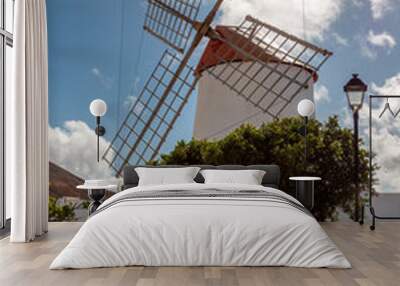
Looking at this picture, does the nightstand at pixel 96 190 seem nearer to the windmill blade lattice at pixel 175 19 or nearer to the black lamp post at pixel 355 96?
the windmill blade lattice at pixel 175 19

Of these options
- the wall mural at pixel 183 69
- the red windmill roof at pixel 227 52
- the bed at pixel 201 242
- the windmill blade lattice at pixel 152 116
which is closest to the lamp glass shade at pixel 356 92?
the wall mural at pixel 183 69

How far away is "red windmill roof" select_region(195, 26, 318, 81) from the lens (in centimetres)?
627

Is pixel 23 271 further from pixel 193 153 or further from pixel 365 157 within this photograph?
pixel 365 157

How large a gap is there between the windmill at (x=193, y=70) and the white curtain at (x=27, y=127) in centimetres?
157

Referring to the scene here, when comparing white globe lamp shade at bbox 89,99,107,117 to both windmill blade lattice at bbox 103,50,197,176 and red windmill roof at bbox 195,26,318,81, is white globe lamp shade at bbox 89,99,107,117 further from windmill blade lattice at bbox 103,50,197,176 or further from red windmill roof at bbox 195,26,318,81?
red windmill roof at bbox 195,26,318,81

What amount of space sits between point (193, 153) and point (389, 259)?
2.81 meters

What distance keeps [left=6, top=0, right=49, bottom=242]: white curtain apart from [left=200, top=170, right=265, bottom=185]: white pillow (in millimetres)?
1638

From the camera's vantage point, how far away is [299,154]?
19.9 ft

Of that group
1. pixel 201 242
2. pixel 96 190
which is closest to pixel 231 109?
pixel 96 190

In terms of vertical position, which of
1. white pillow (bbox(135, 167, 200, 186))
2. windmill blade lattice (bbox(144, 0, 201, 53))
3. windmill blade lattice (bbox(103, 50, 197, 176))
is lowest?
white pillow (bbox(135, 167, 200, 186))

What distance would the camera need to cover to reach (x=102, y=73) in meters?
6.43

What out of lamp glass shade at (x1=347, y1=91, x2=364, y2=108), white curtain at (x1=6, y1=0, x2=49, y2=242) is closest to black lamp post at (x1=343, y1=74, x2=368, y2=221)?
lamp glass shade at (x1=347, y1=91, x2=364, y2=108)

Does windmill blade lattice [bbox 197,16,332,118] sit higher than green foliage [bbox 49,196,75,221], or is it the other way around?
windmill blade lattice [bbox 197,16,332,118]

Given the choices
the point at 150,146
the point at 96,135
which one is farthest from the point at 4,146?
the point at 150,146
